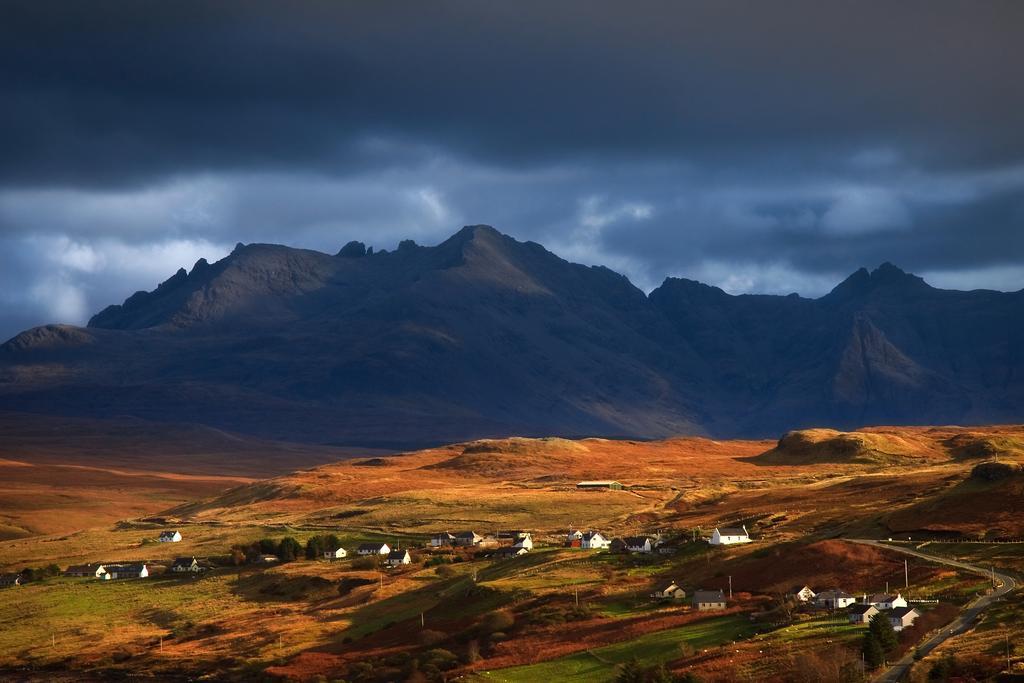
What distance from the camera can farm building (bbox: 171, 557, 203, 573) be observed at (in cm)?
14062

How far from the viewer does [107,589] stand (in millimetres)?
132750

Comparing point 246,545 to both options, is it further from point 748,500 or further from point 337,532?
point 748,500

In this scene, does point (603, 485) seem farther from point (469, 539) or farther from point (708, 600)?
point (708, 600)

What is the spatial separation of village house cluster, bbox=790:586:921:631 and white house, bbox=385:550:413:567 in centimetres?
4989

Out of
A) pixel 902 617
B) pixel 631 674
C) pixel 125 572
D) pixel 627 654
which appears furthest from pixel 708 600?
pixel 125 572

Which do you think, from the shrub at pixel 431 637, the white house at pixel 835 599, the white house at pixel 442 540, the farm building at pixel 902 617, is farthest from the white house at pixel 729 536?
the farm building at pixel 902 617

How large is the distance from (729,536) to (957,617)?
41.1 m

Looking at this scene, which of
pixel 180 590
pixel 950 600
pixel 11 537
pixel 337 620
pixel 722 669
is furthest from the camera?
pixel 11 537

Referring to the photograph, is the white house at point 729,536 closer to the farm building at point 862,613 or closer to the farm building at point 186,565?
the farm building at point 862,613

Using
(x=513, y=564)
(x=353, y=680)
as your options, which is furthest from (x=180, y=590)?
(x=353, y=680)

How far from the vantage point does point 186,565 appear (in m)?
142

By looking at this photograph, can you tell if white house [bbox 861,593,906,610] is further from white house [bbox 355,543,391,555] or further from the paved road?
white house [bbox 355,543,391,555]

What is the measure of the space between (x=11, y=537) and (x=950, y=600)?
14140 centimetres

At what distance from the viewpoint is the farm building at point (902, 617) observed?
249 feet
